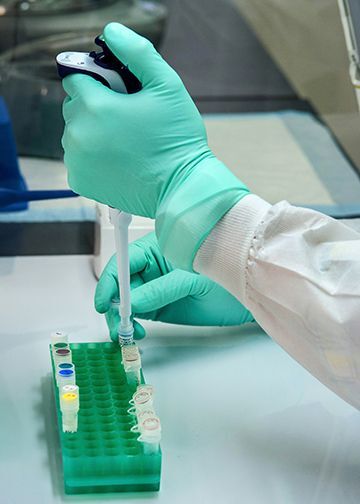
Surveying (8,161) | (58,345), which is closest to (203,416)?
(58,345)

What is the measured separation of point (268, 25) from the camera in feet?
7.37

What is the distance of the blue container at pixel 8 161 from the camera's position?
1.72 m

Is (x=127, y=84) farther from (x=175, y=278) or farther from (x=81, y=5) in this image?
(x=81, y=5)

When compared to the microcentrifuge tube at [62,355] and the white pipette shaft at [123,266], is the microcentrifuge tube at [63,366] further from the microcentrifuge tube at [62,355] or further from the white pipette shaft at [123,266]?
the white pipette shaft at [123,266]

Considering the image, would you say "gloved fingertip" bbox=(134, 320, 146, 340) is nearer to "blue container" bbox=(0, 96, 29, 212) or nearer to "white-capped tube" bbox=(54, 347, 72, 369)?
"white-capped tube" bbox=(54, 347, 72, 369)

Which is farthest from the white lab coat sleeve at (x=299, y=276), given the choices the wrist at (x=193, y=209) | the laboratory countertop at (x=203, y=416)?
the laboratory countertop at (x=203, y=416)

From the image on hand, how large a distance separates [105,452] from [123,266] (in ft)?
0.86

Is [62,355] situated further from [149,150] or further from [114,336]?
[149,150]

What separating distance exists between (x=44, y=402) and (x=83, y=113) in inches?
15.6

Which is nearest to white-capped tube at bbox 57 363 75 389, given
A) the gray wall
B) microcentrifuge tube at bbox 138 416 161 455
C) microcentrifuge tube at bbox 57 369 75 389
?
microcentrifuge tube at bbox 57 369 75 389

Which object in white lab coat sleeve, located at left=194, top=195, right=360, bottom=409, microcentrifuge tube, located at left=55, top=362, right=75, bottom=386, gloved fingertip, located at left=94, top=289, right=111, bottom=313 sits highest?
white lab coat sleeve, located at left=194, top=195, right=360, bottom=409

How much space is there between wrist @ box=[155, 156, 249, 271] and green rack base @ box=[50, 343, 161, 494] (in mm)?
204

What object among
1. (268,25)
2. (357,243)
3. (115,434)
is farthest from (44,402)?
(268,25)

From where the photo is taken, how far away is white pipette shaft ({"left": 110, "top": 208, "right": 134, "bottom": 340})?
3.64ft
